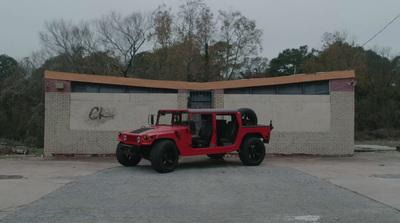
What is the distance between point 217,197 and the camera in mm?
7508

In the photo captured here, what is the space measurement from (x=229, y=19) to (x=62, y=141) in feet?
77.5

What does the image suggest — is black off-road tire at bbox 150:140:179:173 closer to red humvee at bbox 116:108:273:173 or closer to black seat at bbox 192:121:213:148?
red humvee at bbox 116:108:273:173

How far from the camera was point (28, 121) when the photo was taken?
28.7 m

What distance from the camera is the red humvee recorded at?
404 inches

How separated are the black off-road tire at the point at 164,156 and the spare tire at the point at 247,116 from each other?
3.05 m

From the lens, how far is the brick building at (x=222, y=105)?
15008mm

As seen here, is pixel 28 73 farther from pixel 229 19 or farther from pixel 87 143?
pixel 87 143

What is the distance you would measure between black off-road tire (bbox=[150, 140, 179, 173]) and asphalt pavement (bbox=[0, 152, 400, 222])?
0.86 ft

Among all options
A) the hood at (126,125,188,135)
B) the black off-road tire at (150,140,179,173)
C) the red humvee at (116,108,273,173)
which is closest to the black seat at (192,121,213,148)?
the red humvee at (116,108,273,173)

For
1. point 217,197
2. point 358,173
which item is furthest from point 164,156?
point 358,173

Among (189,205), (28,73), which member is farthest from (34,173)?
(28,73)

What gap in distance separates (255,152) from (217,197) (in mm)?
4758

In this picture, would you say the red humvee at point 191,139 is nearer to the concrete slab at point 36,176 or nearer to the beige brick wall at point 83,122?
the concrete slab at point 36,176

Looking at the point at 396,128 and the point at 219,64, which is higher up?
the point at 219,64
